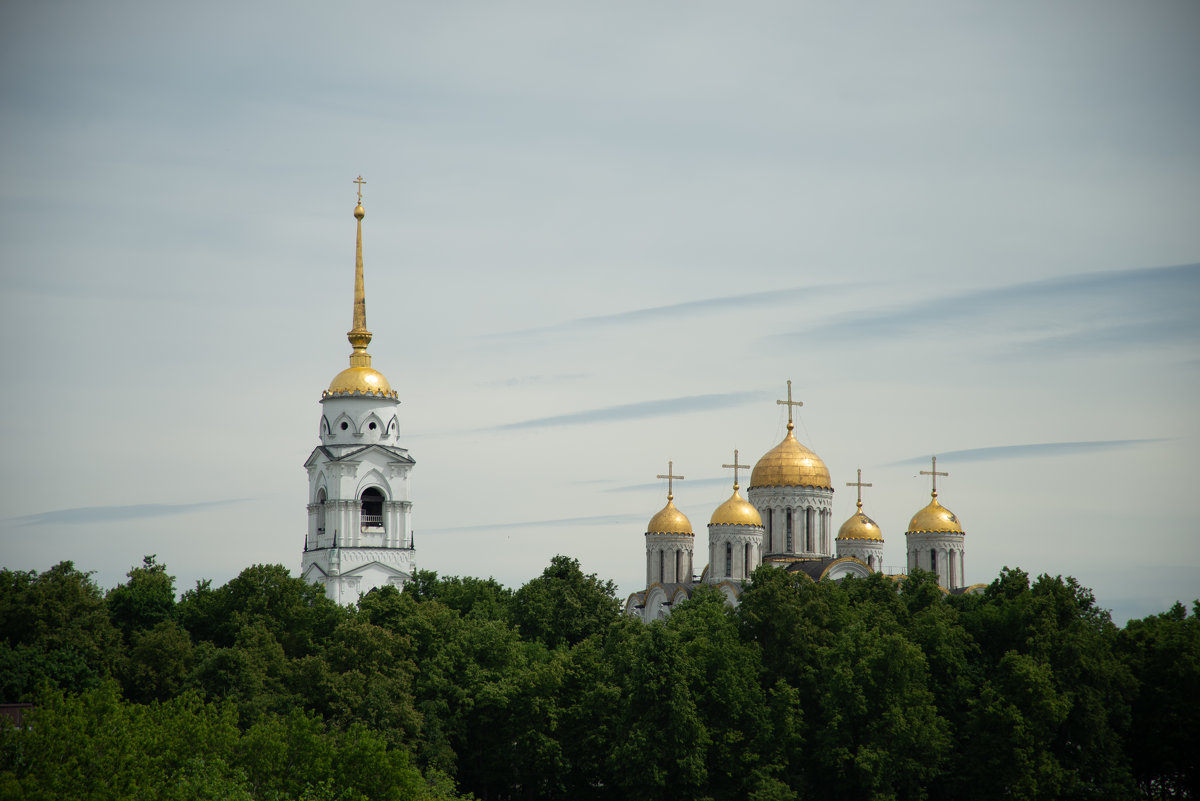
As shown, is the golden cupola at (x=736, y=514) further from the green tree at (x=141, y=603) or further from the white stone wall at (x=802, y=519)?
the green tree at (x=141, y=603)

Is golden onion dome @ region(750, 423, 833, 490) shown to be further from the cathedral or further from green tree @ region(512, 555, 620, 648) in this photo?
green tree @ region(512, 555, 620, 648)

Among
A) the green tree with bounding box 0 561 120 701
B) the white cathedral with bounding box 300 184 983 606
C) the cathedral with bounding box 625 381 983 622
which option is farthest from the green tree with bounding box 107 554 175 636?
the cathedral with bounding box 625 381 983 622

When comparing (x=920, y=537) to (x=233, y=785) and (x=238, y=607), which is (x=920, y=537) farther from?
(x=233, y=785)

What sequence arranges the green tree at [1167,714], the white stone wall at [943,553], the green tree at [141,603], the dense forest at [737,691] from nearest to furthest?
1. the dense forest at [737,691]
2. the green tree at [1167,714]
3. the green tree at [141,603]
4. the white stone wall at [943,553]

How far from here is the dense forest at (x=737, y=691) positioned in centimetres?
5231

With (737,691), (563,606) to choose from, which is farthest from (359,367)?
(737,691)

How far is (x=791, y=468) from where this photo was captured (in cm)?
8838

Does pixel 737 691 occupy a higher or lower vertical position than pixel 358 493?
lower

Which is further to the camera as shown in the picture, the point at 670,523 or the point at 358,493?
the point at 670,523

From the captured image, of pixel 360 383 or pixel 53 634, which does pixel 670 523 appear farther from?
pixel 53 634

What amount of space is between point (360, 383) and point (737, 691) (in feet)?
118

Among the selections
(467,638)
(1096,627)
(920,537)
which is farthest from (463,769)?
(920,537)

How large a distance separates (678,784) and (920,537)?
128 feet

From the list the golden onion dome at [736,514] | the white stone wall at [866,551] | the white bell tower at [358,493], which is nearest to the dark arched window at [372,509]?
Result: the white bell tower at [358,493]
